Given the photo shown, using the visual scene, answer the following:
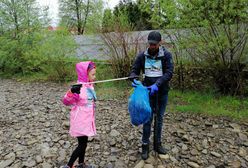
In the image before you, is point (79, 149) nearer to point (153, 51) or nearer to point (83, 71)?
point (83, 71)

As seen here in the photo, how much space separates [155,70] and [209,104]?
3.51m

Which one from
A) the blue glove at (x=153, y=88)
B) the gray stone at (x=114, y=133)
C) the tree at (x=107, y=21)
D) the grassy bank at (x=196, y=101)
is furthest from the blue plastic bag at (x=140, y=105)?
the tree at (x=107, y=21)

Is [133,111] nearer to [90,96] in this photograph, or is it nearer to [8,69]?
[90,96]

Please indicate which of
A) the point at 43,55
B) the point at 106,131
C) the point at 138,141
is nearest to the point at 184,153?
the point at 138,141

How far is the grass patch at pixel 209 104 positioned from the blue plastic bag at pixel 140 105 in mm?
2981

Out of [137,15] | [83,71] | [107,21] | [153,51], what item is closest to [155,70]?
[153,51]

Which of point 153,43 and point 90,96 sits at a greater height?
point 153,43

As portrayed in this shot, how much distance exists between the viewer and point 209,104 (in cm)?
693

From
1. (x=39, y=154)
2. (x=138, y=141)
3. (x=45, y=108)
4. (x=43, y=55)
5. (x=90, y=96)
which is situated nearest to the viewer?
Answer: (x=90, y=96)

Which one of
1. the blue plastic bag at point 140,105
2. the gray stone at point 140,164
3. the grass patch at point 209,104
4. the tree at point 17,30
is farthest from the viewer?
the tree at point 17,30

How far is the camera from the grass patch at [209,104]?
6277 mm

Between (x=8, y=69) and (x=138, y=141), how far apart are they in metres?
11.0

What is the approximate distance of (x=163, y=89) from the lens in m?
4.05

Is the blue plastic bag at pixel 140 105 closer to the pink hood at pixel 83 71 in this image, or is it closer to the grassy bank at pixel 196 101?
the pink hood at pixel 83 71
